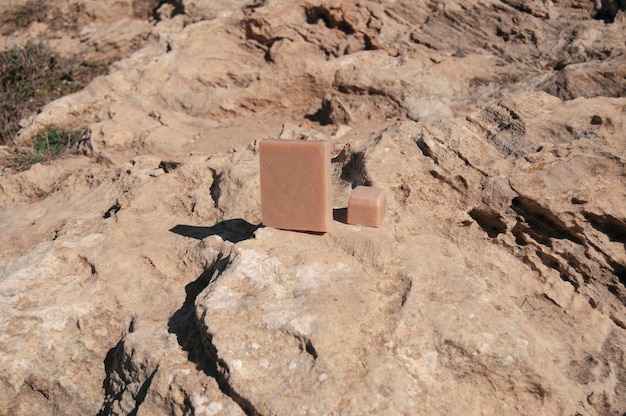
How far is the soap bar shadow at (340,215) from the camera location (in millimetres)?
2728

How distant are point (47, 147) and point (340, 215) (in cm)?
319

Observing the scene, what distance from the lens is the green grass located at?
4730 mm

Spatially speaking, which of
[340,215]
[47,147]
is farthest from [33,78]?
[340,215]

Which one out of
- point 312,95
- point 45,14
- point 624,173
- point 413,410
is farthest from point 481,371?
point 45,14

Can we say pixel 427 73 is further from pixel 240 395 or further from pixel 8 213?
pixel 240 395

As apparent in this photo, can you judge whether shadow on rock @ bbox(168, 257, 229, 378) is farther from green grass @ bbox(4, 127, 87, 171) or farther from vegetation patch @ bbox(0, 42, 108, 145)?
vegetation patch @ bbox(0, 42, 108, 145)

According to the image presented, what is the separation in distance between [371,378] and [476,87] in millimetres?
3645

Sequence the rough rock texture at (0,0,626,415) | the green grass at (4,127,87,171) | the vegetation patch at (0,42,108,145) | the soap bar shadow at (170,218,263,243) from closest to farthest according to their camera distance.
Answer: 1. the rough rock texture at (0,0,626,415)
2. the soap bar shadow at (170,218,263,243)
3. the green grass at (4,127,87,171)
4. the vegetation patch at (0,42,108,145)

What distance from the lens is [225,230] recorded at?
2.92m

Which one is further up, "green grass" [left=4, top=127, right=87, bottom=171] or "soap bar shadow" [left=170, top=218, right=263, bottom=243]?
"soap bar shadow" [left=170, top=218, right=263, bottom=243]

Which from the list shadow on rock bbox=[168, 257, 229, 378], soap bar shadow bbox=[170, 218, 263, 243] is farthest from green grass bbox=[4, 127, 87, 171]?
shadow on rock bbox=[168, 257, 229, 378]

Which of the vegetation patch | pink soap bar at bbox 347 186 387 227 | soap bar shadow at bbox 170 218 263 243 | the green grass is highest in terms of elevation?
pink soap bar at bbox 347 186 387 227

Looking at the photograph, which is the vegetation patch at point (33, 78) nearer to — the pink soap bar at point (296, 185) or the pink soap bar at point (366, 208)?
the pink soap bar at point (296, 185)

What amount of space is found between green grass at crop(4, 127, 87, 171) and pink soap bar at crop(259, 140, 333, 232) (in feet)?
9.38
